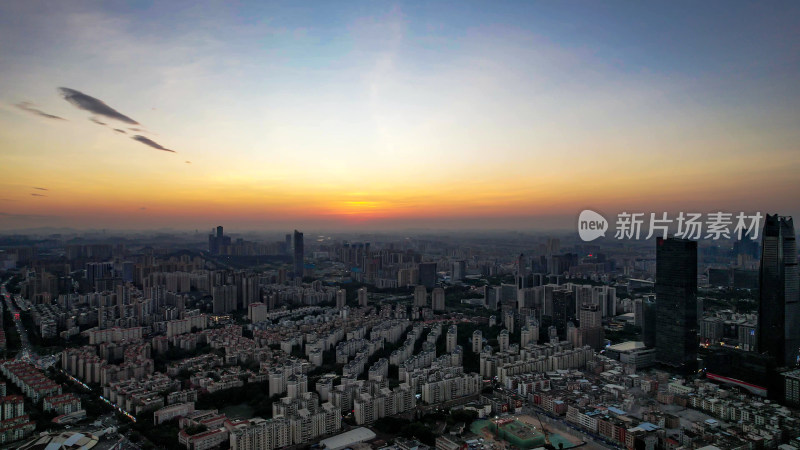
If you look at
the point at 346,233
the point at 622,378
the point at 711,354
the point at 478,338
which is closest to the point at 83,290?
the point at 478,338

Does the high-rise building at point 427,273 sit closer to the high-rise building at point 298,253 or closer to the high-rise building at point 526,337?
the high-rise building at point 298,253

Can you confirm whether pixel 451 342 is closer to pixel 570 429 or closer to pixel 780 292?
pixel 570 429

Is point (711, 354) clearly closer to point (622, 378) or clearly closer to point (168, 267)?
point (622, 378)

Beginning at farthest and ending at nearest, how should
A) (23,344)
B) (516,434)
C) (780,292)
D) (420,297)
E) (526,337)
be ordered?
(420,297) → (526,337) → (23,344) → (780,292) → (516,434)

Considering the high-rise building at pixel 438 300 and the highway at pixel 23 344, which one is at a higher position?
the high-rise building at pixel 438 300

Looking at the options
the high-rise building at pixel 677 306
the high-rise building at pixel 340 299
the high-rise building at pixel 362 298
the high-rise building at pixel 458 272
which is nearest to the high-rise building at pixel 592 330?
the high-rise building at pixel 677 306

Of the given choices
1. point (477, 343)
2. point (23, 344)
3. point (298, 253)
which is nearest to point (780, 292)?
point (477, 343)
